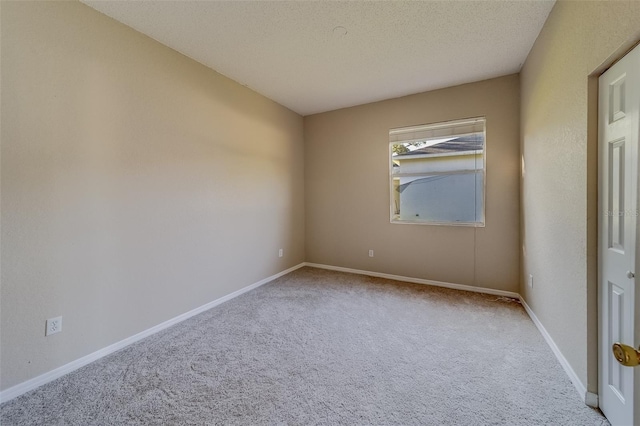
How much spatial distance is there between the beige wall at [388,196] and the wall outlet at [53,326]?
3.26 m

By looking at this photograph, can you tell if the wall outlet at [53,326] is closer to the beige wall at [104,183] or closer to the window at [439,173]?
the beige wall at [104,183]

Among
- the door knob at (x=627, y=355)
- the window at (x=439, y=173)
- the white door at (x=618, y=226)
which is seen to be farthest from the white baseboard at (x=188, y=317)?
the door knob at (x=627, y=355)

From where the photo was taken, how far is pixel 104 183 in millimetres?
2064

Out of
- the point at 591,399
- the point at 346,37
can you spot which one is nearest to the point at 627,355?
the point at 591,399

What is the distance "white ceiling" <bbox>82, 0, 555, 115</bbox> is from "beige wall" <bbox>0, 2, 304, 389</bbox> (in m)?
0.35

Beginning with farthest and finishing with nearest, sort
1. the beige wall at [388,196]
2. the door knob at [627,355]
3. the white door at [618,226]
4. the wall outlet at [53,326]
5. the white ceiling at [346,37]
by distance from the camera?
the beige wall at [388,196] → the white ceiling at [346,37] → the wall outlet at [53,326] → the white door at [618,226] → the door knob at [627,355]

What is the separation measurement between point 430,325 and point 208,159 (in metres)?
2.89

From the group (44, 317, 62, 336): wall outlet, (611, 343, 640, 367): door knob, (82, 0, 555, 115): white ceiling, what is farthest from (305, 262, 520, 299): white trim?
(44, 317, 62, 336): wall outlet

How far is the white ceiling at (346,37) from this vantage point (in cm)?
201

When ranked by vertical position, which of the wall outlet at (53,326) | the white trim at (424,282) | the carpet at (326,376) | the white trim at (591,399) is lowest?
the carpet at (326,376)

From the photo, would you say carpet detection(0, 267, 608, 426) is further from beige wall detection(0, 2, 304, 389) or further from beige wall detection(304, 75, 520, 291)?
beige wall detection(304, 75, 520, 291)

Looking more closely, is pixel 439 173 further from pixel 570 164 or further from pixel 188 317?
pixel 188 317

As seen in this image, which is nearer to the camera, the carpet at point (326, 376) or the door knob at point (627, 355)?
the door knob at point (627, 355)

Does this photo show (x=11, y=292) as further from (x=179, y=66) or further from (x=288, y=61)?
(x=288, y=61)
